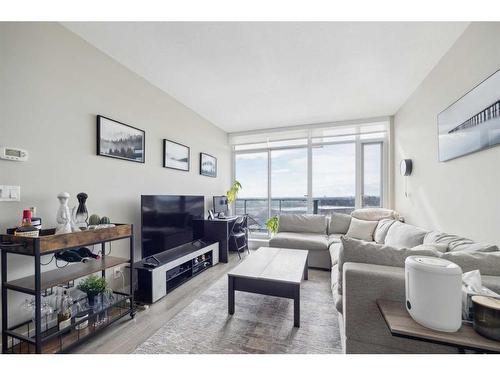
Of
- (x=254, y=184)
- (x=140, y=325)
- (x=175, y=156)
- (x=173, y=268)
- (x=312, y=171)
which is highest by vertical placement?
(x=175, y=156)

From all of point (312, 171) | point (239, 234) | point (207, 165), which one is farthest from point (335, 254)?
point (207, 165)

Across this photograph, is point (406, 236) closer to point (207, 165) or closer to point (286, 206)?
point (286, 206)

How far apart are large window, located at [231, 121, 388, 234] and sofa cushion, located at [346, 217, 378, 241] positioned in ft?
3.07

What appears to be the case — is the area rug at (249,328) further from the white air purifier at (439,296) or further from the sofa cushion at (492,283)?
the sofa cushion at (492,283)

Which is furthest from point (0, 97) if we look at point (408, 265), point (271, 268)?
point (408, 265)

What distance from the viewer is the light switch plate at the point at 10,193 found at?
144cm

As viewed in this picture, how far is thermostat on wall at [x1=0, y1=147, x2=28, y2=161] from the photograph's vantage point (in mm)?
1442

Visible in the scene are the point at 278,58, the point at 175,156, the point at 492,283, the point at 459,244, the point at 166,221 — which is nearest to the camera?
the point at 492,283

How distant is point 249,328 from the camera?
70.1 inches

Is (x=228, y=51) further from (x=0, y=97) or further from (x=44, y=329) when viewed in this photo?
(x=44, y=329)

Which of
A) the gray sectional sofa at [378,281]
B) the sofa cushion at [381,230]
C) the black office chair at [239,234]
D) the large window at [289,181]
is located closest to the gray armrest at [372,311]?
the gray sectional sofa at [378,281]

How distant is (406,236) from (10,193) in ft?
11.2

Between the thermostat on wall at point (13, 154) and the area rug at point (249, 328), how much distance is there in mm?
1588

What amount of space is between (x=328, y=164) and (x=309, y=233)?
1.59m
